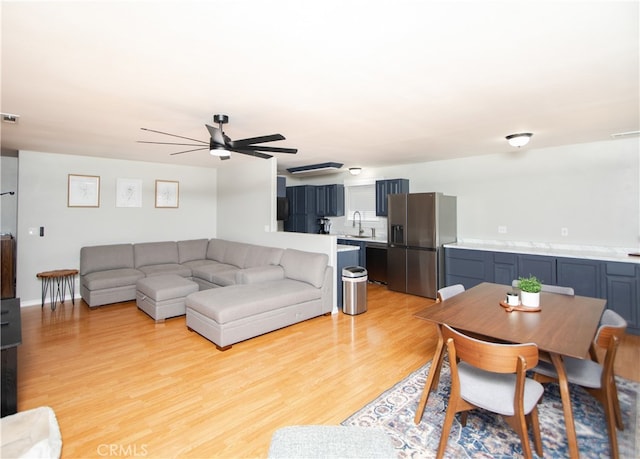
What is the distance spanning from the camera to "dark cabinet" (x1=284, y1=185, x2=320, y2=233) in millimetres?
7707

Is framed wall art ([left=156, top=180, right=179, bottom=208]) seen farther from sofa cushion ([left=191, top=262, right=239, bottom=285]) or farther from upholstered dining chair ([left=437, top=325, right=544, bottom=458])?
upholstered dining chair ([left=437, top=325, right=544, bottom=458])

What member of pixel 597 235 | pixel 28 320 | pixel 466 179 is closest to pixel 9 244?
pixel 28 320

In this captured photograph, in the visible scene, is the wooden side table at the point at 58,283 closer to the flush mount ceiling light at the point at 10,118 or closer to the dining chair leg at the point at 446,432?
the flush mount ceiling light at the point at 10,118

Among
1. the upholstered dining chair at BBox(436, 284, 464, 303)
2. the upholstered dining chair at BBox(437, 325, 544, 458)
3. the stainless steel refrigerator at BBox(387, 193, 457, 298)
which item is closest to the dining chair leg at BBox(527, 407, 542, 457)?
the upholstered dining chair at BBox(437, 325, 544, 458)

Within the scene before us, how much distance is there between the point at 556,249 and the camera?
15.2 ft

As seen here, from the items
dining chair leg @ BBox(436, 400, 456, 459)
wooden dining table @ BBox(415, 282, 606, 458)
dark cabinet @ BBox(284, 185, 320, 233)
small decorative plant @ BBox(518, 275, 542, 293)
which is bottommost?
dining chair leg @ BBox(436, 400, 456, 459)

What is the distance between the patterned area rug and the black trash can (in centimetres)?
189

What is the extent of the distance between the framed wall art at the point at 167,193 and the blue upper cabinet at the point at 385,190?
4071 mm

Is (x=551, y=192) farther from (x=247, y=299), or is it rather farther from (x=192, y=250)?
(x=192, y=250)

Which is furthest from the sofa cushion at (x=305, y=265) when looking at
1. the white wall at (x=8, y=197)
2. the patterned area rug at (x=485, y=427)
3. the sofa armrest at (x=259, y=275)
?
the white wall at (x=8, y=197)

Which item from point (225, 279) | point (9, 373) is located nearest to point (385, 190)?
point (225, 279)

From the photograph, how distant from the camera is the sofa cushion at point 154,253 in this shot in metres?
5.56

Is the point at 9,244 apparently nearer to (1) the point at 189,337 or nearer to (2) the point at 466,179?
(1) the point at 189,337

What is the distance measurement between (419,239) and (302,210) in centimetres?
327
